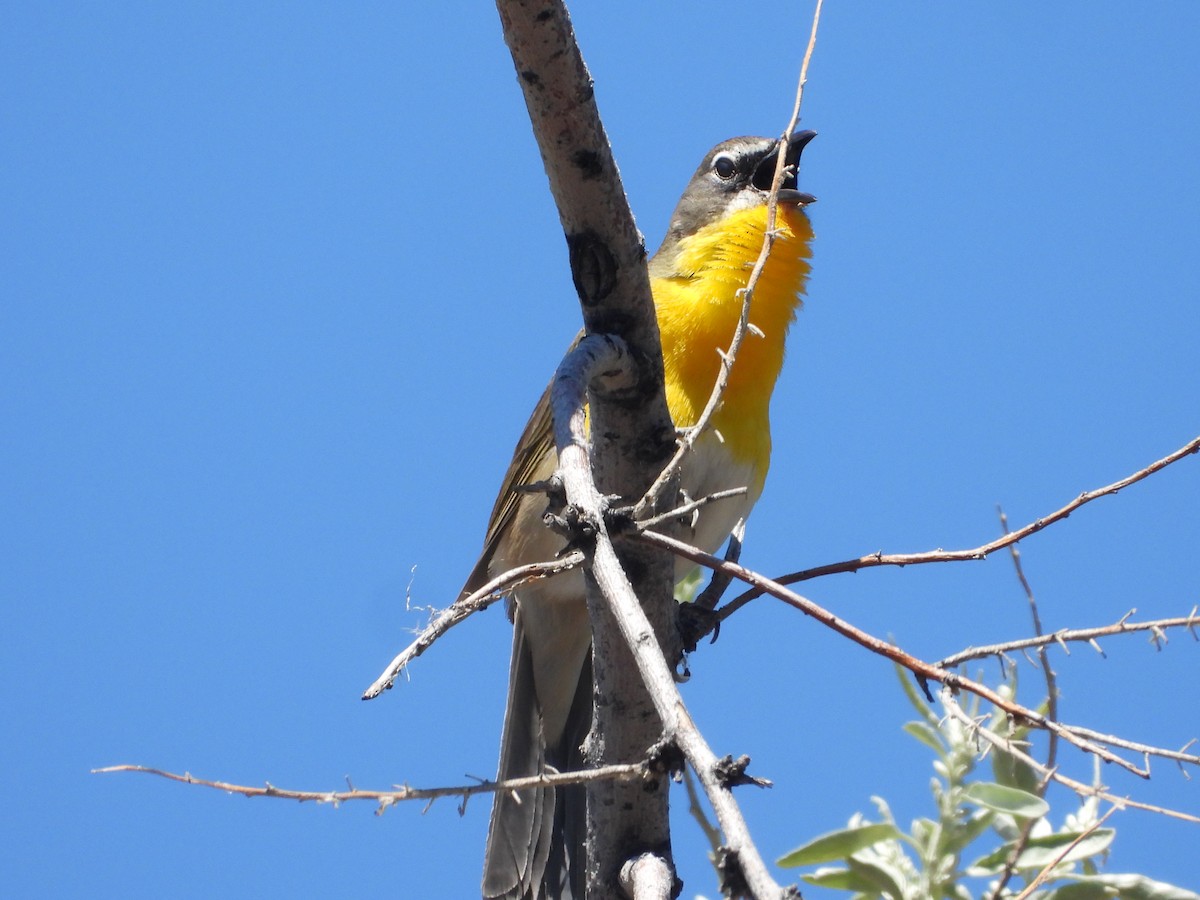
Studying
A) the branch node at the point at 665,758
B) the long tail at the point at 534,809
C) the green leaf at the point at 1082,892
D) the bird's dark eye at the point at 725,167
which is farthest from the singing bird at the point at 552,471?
the branch node at the point at 665,758

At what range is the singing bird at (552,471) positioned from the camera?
12.8 ft

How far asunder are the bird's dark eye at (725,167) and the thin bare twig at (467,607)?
109 inches

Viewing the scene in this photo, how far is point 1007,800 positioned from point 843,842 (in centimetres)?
41

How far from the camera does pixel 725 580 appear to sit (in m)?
3.62

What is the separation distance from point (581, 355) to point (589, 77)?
595mm

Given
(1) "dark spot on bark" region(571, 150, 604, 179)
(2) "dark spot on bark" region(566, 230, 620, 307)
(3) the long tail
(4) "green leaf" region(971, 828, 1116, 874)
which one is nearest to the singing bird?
(3) the long tail

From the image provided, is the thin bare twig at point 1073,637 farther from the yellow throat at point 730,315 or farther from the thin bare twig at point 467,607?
the yellow throat at point 730,315

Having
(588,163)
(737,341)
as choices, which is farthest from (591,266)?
(737,341)

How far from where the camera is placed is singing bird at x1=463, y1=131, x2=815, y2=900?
153 inches

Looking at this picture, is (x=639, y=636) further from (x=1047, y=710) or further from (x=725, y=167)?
(x=725, y=167)

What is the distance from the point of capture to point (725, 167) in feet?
16.0

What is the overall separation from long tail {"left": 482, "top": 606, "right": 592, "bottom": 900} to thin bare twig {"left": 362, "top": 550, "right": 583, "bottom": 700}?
182cm

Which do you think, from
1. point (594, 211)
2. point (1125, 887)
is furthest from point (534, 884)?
point (594, 211)

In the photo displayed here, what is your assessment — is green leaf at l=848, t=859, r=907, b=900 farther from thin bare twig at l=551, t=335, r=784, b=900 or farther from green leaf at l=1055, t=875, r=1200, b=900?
thin bare twig at l=551, t=335, r=784, b=900
